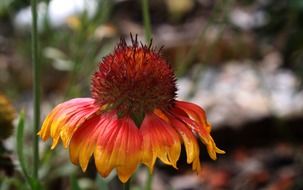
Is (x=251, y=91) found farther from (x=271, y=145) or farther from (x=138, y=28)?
(x=138, y=28)

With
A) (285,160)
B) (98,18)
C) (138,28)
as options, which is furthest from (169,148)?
(138,28)

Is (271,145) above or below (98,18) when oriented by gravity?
below

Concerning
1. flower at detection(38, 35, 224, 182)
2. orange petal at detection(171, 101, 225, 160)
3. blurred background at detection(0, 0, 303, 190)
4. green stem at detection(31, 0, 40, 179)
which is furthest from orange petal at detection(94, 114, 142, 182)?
blurred background at detection(0, 0, 303, 190)

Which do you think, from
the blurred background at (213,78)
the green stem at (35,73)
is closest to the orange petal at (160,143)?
the green stem at (35,73)

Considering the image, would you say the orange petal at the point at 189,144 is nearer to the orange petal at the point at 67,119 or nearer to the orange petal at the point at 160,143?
the orange petal at the point at 160,143

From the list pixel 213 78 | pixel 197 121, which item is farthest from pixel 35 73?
pixel 213 78

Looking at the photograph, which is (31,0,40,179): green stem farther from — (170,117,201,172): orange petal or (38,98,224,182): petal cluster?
(170,117,201,172): orange petal
